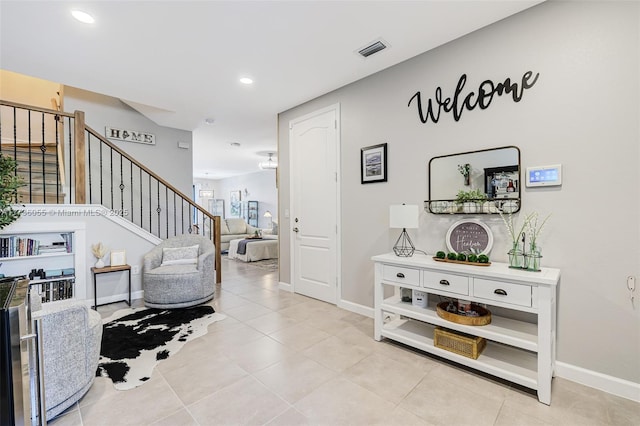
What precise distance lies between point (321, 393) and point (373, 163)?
2357 mm

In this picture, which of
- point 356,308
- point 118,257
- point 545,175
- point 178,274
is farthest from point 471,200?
→ point 118,257

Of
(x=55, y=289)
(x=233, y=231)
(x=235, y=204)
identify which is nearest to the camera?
(x=55, y=289)

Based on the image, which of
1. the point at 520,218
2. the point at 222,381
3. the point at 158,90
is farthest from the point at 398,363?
the point at 158,90

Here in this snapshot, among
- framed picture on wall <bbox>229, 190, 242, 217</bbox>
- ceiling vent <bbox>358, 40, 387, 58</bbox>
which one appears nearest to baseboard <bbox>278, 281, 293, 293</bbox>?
ceiling vent <bbox>358, 40, 387, 58</bbox>

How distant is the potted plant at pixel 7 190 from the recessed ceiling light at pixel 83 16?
64.8 inches

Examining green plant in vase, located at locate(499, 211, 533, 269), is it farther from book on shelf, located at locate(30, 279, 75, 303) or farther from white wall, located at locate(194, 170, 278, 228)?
white wall, located at locate(194, 170, 278, 228)

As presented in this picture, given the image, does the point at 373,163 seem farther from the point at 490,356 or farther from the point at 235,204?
the point at 235,204

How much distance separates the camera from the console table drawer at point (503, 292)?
196 centimetres

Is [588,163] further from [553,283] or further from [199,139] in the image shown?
[199,139]

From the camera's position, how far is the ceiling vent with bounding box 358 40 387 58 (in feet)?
9.03

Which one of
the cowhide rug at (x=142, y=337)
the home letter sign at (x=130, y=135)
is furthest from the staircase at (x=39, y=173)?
the cowhide rug at (x=142, y=337)

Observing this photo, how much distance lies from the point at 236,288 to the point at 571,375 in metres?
4.08

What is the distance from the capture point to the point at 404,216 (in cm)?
268

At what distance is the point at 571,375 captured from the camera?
2.12 metres
